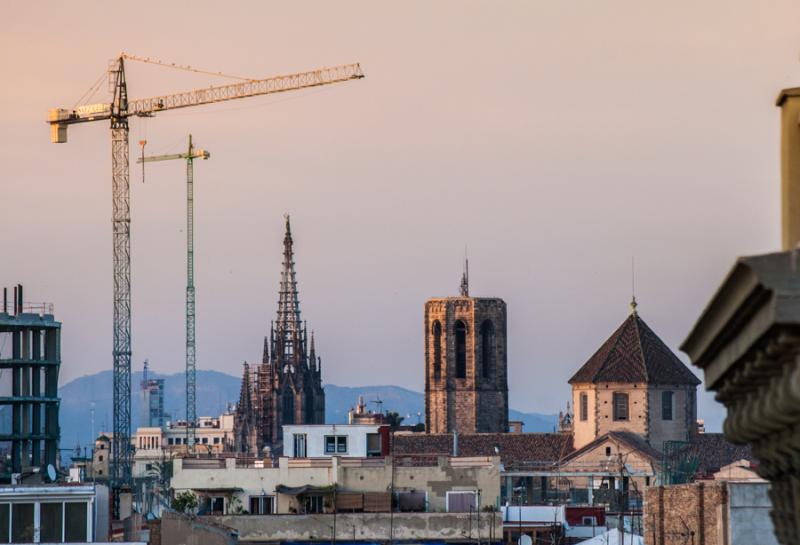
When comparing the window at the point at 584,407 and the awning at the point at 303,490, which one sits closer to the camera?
the awning at the point at 303,490

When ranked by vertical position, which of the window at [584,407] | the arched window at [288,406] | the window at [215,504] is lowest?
the window at [215,504]

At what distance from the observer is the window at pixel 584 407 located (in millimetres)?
144125

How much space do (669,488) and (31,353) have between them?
56.4 metres

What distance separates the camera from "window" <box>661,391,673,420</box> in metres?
143

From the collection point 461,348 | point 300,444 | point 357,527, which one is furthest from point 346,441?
point 461,348

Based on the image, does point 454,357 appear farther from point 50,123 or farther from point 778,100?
point 778,100

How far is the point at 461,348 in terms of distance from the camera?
174 metres

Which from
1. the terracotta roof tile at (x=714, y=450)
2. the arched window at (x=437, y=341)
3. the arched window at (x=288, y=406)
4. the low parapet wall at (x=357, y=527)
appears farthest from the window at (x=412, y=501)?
the arched window at (x=288, y=406)

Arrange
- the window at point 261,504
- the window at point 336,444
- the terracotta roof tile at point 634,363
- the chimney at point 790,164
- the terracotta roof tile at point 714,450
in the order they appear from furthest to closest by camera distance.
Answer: the terracotta roof tile at point 634,363 → the terracotta roof tile at point 714,450 → the window at point 336,444 → the window at point 261,504 → the chimney at point 790,164

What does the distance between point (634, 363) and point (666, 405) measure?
3.24 metres

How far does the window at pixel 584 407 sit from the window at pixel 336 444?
51654 mm

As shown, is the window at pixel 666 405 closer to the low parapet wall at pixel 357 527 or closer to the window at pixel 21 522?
the low parapet wall at pixel 357 527

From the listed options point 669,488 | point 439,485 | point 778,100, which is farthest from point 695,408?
point 778,100

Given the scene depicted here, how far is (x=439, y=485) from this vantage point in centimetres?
8288
